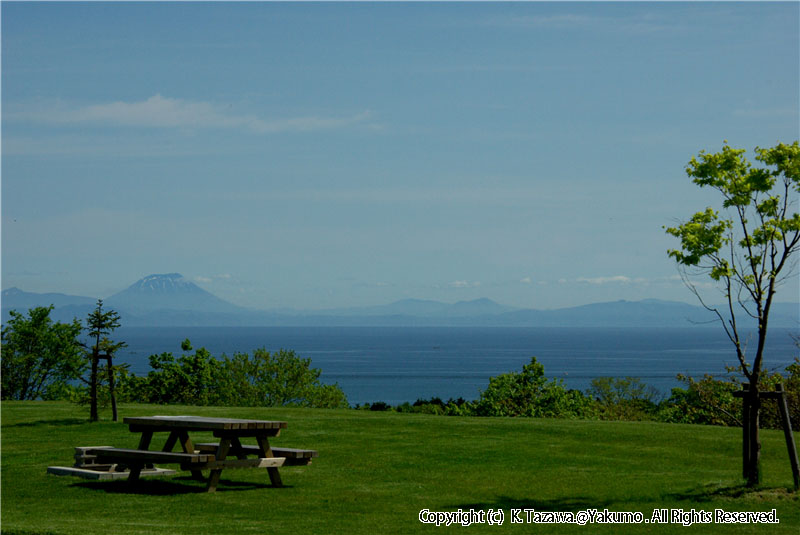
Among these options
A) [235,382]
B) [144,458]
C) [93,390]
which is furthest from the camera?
[235,382]

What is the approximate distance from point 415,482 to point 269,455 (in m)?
2.60

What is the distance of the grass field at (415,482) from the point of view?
11.6m

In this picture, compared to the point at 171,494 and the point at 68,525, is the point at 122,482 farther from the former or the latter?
the point at 68,525

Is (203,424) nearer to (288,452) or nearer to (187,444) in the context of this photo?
(187,444)

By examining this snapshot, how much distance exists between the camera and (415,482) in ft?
49.6

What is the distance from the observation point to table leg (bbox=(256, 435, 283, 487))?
14305 mm

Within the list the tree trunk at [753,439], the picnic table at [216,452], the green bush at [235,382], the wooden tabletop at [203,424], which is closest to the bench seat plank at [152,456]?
the picnic table at [216,452]

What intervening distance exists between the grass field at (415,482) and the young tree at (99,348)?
2.10ft

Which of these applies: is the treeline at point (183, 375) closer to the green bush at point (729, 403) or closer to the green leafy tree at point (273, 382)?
the green leafy tree at point (273, 382)

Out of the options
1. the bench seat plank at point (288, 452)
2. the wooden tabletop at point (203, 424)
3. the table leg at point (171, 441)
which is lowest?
the bench seat plank at point (288, 452)

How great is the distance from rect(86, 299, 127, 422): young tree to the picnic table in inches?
327

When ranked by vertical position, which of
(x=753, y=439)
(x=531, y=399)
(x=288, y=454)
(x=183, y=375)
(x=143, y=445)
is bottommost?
(x=531, y=399)

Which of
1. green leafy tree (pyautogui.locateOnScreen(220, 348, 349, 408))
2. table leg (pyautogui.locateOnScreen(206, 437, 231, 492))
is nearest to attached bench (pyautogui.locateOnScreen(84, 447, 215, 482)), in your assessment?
table leg (pyautogui.locateOnScreen(206, 437, 231, 492))

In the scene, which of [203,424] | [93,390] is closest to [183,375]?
[93,390]
